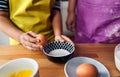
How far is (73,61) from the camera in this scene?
73 centimetres

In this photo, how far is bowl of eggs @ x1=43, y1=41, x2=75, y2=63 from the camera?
73 centimetres

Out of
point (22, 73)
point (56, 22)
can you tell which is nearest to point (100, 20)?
point (56, 22)

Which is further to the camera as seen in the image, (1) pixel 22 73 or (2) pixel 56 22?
(2) pixel 56 22

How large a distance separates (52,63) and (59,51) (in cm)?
7

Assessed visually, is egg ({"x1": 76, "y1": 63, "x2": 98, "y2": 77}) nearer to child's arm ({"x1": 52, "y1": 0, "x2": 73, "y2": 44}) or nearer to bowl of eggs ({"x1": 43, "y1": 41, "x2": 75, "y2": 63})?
bowl of eggs ({"x1": 43, "y1": 41, "x2": 75, "y2": 63})

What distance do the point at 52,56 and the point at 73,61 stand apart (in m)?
0.07

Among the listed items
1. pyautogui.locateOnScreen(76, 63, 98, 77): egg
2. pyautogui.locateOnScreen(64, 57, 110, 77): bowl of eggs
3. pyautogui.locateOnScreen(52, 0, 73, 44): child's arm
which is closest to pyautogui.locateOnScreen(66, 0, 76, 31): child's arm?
pyautogui.locateOnScreen(52, 0, 73, 44): child's arm

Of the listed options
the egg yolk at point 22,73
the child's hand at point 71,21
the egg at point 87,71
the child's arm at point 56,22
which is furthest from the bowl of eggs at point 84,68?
the child's hand at point 71,21

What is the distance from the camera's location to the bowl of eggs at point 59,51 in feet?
2.39

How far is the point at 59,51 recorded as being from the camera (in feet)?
2.63

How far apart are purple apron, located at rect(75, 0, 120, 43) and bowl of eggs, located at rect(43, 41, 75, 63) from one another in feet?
0.73

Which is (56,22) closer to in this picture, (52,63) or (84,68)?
(52,63)

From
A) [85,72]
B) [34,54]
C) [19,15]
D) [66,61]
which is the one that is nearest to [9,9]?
[19,15]

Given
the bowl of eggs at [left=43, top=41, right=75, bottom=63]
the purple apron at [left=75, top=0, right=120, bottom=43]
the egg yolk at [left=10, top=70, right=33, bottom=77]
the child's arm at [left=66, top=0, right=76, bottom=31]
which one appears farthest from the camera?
the child's arm at [left=66, top=0, right=76, bottom=31]
